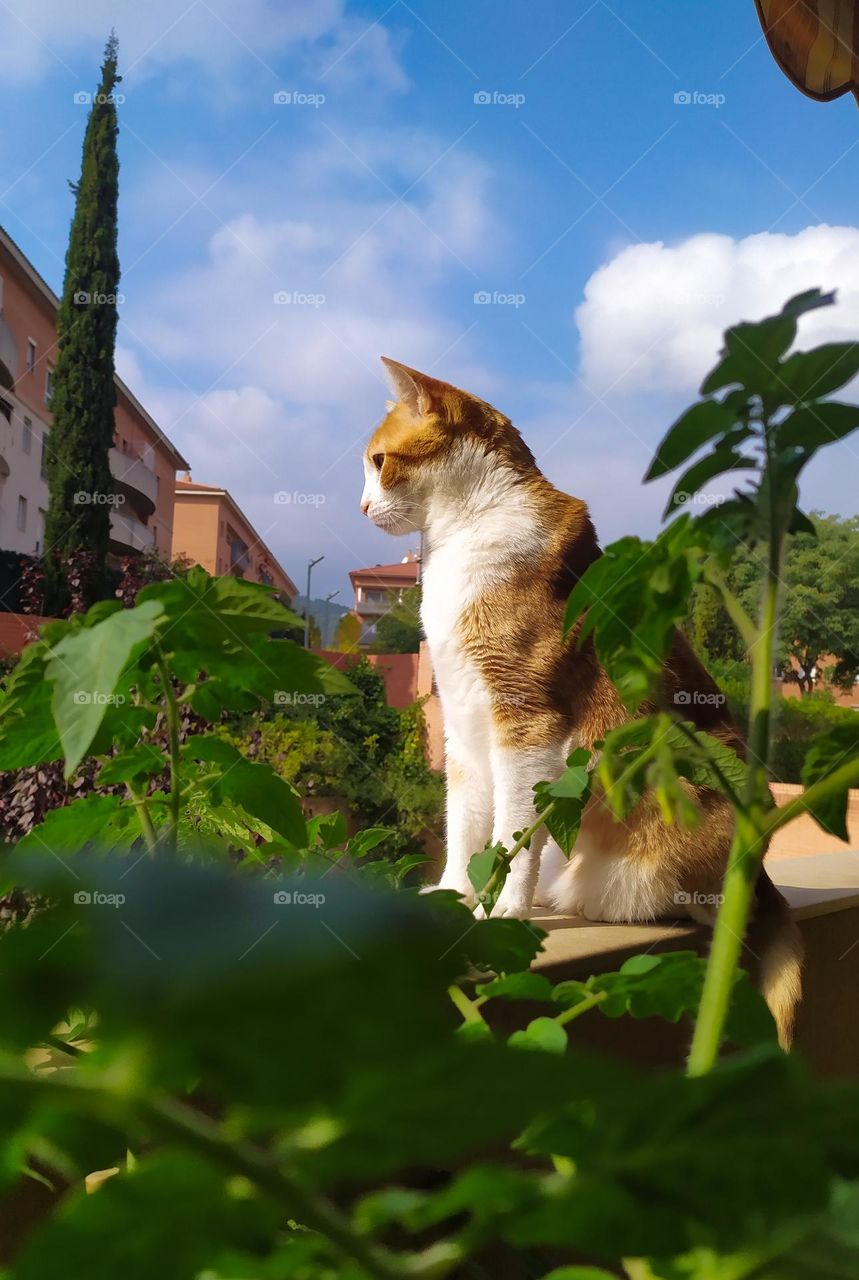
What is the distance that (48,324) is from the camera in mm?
18281

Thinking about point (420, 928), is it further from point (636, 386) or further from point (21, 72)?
point (21, 72)

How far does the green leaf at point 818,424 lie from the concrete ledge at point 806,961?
618mm

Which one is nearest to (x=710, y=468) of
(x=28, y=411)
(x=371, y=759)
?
(x=371, y=759)

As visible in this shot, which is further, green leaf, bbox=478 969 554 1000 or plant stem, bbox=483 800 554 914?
plant stem, bbox=483 800 554 914

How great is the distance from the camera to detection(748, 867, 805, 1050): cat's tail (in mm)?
1025

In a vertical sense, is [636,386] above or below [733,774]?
above

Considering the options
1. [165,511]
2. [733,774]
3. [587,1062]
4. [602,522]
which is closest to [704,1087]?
[587,1062]

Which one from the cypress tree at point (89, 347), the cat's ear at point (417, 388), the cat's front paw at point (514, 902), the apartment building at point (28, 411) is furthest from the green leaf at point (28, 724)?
the apartment building at point (28, 411)

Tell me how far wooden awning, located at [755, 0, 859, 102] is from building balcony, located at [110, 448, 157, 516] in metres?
18.5

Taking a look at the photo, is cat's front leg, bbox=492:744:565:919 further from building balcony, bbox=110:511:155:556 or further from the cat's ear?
building balcony, bbox=110:511:155:556

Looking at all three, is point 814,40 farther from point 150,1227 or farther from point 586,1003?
point 150,1227

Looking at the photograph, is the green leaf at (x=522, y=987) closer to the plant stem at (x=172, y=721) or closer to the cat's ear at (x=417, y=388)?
the plant stem at (x=172, y=721)

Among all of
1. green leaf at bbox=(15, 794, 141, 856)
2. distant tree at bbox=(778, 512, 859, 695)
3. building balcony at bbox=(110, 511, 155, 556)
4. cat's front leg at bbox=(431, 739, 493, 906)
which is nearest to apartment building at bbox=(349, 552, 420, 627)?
building balcony at bbox=(110, 511, 155, 556)

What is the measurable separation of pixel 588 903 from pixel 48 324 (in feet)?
65.8
